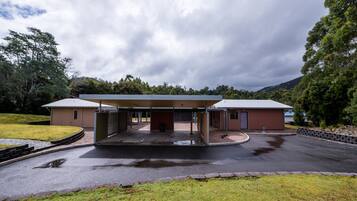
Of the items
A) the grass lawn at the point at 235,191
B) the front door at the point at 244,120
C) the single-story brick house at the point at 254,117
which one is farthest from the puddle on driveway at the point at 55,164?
the front door at the point at 244,120

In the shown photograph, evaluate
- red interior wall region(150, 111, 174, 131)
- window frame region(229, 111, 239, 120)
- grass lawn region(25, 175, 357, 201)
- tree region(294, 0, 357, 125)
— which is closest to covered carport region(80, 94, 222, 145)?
red interior wall region(150, 111, 174, 131)

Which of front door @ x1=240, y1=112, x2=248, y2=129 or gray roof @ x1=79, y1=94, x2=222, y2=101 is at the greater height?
gray roof @ x1=79, y1=94, x2=222, y2=101

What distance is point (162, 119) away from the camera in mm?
20297

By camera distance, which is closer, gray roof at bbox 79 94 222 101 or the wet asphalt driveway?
the wet asphalt driveway

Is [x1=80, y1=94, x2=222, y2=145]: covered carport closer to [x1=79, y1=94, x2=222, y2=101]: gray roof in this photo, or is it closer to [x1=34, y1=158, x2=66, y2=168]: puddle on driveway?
[x1=79, y1=94, x2=222, y2=101]: gray roof

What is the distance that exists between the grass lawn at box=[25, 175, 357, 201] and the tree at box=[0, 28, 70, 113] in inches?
1211

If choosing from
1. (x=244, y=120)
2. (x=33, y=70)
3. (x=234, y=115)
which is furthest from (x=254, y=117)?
(x=33, y=70)

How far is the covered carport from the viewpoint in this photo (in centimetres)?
1056

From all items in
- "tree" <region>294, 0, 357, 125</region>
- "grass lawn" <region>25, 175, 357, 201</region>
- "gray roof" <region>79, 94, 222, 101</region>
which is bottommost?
"grass lawn" <region>25, 175, 357, 201</region>

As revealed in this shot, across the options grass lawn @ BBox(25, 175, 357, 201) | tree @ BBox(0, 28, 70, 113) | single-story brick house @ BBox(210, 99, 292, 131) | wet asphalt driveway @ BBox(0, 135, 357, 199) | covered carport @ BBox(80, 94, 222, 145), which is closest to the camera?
grass lawn @ BBox(25, 175, 357, 201)

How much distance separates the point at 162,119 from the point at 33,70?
22213mm

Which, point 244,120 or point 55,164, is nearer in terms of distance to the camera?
point 55,164

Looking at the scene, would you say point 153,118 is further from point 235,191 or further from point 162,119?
point 235,191

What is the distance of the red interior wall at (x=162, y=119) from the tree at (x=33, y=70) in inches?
742
